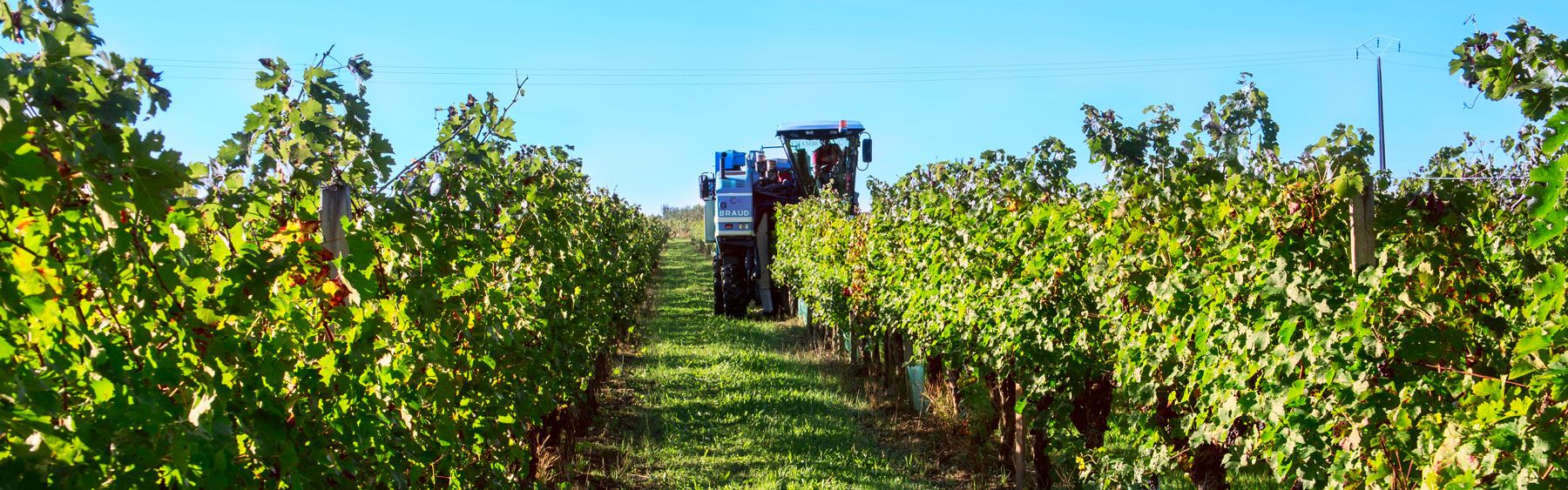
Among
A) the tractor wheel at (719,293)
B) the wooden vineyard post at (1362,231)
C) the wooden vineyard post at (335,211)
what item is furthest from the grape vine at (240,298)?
the tractor wheel at (719,293)

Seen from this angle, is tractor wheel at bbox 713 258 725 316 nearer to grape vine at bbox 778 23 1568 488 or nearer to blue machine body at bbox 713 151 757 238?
blue machine body at bbox 713 151 757 238

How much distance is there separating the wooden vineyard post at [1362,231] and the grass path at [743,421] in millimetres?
3129

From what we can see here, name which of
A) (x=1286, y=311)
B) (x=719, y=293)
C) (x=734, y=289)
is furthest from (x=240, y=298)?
(x=719, y=293)

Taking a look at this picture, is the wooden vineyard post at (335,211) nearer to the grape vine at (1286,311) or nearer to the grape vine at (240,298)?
the grape vine at (240,298)

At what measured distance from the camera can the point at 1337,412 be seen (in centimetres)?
281

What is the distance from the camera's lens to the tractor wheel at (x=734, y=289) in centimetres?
1328

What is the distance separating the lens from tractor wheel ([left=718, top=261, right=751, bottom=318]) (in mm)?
13281

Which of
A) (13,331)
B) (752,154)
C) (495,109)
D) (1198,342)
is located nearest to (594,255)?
(495,109)

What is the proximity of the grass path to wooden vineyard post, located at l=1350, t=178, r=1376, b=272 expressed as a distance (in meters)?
3.13

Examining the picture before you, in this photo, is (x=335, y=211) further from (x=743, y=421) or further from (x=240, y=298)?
(x=743, y=421)

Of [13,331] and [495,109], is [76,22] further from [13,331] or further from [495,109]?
[495,109]

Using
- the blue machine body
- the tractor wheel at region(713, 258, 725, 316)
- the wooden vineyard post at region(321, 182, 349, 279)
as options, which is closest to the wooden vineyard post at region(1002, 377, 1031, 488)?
the wooden vineyard post at region(321, 182, 349, 279)

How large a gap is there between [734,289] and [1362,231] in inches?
424

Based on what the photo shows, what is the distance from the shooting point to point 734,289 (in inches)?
526
